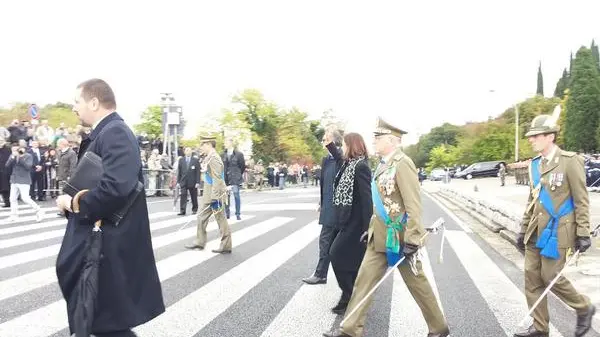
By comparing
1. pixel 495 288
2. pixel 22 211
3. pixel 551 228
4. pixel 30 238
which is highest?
pixel 551 228

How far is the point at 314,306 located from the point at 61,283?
3.08m

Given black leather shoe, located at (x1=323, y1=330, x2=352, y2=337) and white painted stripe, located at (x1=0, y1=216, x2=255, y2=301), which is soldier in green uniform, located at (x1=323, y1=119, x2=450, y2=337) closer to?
black leather shoe, located at (x1=323, y1=330, x2=352, y2=337)

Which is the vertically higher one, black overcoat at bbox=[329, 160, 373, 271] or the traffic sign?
the traffic sign

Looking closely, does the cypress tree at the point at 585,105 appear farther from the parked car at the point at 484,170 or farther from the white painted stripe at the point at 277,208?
the white painted stripe at the point at 277,208

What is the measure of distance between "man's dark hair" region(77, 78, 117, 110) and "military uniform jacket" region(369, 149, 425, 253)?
2161 millimetres

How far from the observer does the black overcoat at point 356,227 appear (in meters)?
5.38

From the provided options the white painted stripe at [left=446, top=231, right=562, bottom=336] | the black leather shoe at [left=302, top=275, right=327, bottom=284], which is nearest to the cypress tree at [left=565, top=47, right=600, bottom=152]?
the white painted stripe at [left=446, top=231, right=562, bottom=336]

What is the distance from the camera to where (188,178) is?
14.8 m

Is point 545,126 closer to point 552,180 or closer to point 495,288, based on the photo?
point 552,180

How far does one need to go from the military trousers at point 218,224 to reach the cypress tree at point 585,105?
56554 mm

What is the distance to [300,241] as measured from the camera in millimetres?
10227

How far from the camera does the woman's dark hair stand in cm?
550

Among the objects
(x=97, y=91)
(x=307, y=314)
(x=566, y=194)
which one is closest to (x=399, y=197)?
(x=566, y=194)

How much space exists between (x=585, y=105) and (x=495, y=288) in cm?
5788
